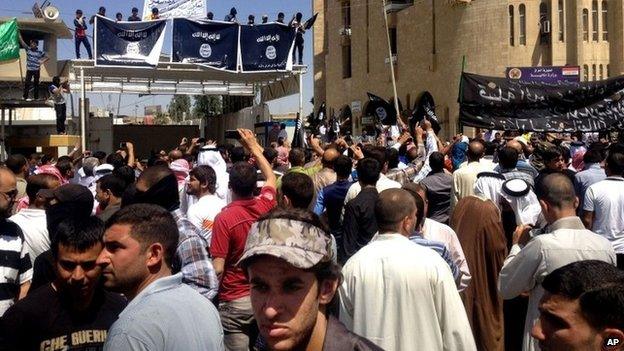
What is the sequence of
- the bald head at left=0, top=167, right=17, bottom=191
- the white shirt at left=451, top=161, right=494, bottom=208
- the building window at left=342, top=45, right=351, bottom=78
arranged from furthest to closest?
the building window at left=342, top=45, right=351, bottom=78
the white shirt at left=451, top=161, right=494, bottom=208
the bald head at left=0, top=167, right=17, bottom=191

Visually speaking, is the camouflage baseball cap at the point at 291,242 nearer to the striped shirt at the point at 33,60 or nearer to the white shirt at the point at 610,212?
the white shirt at the point at 610,212

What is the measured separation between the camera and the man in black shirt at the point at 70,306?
3.34 metres

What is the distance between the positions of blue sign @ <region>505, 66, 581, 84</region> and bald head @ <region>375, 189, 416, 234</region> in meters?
34.4

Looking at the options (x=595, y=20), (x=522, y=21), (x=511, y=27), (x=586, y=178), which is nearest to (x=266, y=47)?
(x=586, y=178)

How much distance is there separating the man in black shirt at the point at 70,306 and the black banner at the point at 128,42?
19297 millimetres

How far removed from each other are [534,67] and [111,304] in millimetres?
37547

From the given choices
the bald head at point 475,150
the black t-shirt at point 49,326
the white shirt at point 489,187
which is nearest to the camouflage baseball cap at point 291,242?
the black t-shirt at point 49,326

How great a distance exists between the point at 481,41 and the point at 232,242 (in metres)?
37.6

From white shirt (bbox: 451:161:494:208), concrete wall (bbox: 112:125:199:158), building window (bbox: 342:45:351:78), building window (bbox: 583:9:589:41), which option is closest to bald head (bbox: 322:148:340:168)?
white shirt (bbox: 451:161:494:208)

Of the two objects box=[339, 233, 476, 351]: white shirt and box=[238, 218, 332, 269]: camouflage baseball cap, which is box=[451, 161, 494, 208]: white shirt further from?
box=[238, 218, 332, 269]: camouflage baseball cap

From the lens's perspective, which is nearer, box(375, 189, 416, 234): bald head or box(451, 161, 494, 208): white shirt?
box(375, 189, 416, 234): bald head

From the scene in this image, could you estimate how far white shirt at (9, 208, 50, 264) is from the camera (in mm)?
5398

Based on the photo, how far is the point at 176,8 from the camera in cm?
2678

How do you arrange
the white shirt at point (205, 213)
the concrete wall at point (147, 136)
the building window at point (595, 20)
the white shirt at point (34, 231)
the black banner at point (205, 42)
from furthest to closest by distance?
the building window at point (595, 20) < the concrete wall at point (147, 136) < the black banner at point (205, 42) < the white shirt at point (205, 213) < the white shirt at point (34, 231)
